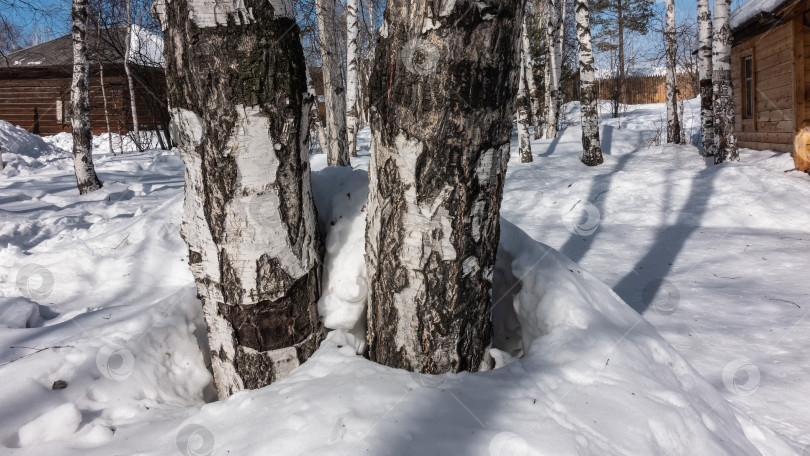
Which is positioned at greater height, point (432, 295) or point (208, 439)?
point (432, 295)

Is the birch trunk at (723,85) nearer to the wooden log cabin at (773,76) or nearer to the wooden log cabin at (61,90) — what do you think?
the wooden log cabin at (773,76)

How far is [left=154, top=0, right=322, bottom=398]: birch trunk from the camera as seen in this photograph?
5.03 feet

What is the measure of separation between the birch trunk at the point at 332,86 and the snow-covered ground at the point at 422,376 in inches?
182

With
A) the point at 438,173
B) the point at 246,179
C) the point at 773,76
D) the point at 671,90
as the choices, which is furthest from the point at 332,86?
the point at 671,90

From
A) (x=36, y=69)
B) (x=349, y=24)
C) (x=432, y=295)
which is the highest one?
(x=36, y=69)

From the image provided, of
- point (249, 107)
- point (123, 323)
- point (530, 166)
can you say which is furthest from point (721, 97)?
point (123, 323)

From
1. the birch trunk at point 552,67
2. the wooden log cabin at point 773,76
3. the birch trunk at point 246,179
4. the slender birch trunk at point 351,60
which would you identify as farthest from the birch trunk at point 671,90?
the birch trunk at point 246,179

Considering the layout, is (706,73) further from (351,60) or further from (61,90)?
(61,90)

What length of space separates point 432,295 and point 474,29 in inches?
35.5

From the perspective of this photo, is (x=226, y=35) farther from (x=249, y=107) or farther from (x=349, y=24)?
(x=349, y=24)

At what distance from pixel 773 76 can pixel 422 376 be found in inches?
438

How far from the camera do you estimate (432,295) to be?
156 centimetres

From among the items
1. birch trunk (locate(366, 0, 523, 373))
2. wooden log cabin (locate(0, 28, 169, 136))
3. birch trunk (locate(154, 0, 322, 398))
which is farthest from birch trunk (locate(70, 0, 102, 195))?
wooden log cabin (locate(0, 28, 169, 136))

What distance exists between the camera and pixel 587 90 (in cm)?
887
